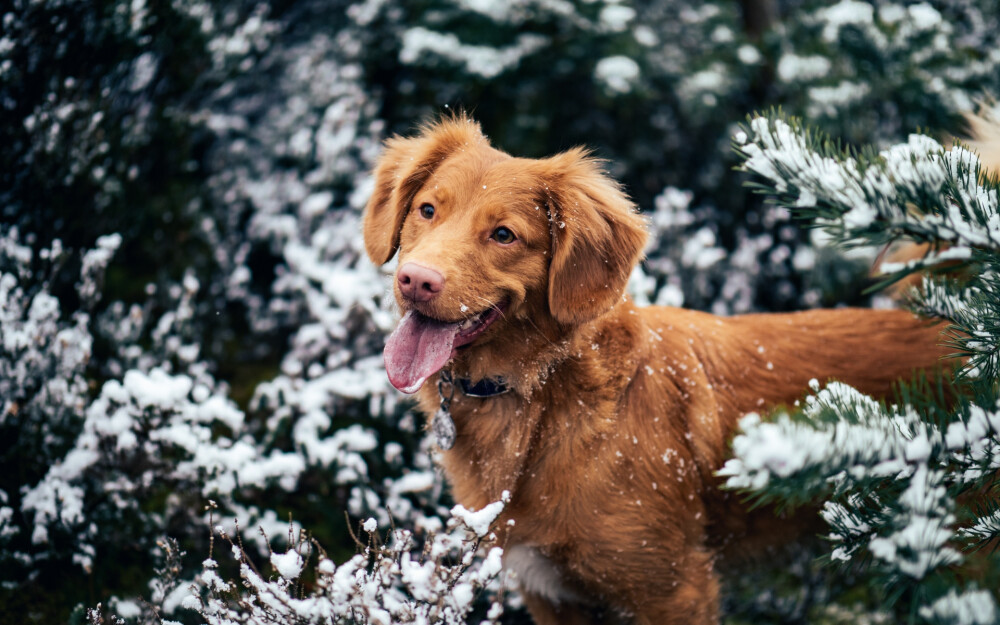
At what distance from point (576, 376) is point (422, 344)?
52 cm

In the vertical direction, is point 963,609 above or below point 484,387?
above

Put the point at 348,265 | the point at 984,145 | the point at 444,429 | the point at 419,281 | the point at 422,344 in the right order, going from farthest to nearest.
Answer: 1. the point at 348,265
2. the point at 984,145
3. the point at 444,429
4. the point at 422,344
5. the point at 419,281

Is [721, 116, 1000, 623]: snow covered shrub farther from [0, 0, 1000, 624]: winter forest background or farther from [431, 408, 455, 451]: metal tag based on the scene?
[431, 408, 455, 451]: metal tag

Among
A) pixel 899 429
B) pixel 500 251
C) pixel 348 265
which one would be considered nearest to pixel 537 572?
pixel 500 251

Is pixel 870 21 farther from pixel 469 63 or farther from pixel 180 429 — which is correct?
pixel 180 429

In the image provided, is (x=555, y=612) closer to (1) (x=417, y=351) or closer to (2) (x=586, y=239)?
(1) (x=417, y=351)

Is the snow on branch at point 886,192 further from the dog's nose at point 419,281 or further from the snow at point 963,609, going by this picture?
the dog's nose at point 419,281

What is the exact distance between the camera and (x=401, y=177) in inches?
98.9

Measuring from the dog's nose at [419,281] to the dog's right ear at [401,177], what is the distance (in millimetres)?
582

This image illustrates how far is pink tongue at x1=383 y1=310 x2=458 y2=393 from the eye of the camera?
80.9 inches

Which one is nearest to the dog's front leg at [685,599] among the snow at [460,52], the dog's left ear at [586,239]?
the dog's left ear at [586,239]

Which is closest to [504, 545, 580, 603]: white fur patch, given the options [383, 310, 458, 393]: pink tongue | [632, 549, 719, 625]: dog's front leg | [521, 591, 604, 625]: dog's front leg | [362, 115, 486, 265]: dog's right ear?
[521, 591, 604, 625]: dog's front leg

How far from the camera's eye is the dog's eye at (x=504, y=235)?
2193mm

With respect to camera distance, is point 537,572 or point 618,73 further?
point 618,73
